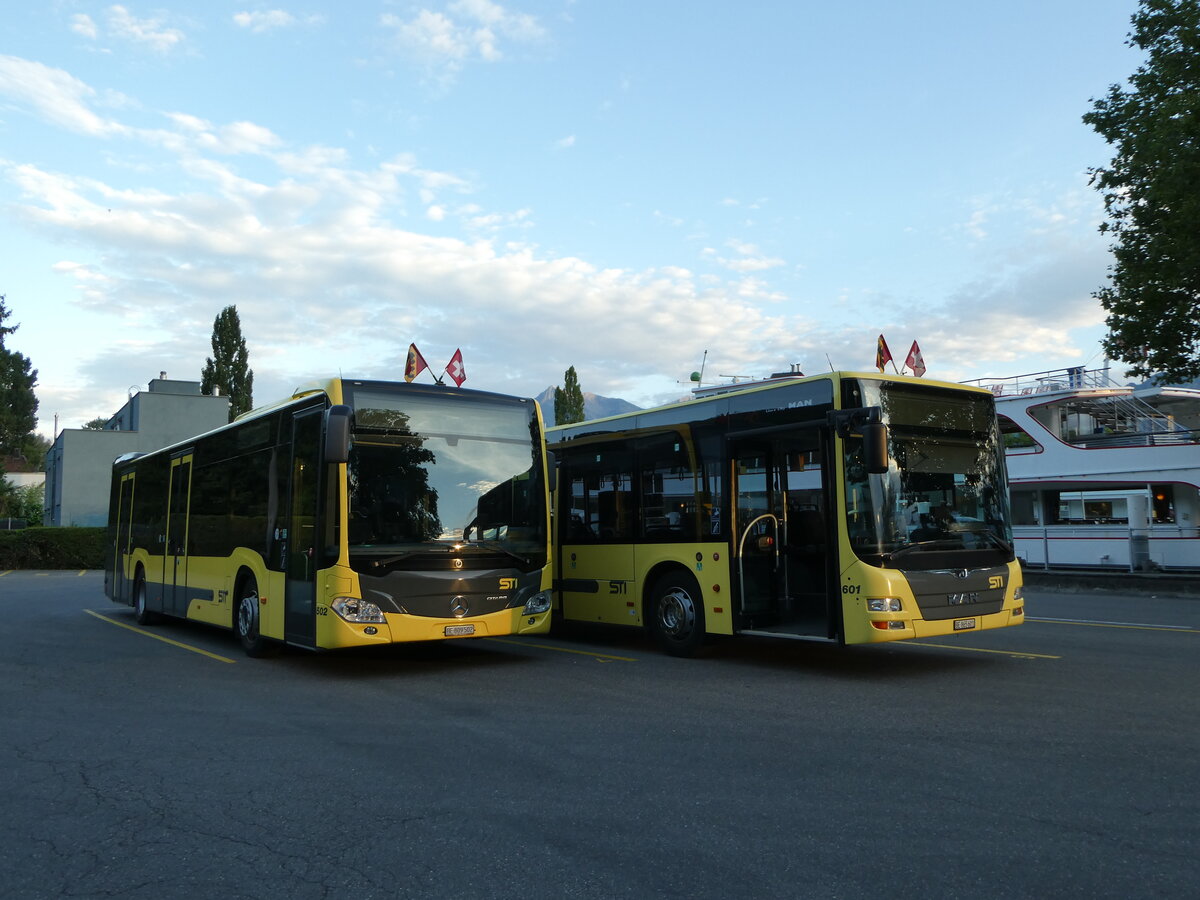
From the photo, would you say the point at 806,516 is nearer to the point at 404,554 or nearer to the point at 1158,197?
the point at 404,554

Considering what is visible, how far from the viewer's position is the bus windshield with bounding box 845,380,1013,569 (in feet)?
31.1

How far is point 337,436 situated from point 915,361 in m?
8.08

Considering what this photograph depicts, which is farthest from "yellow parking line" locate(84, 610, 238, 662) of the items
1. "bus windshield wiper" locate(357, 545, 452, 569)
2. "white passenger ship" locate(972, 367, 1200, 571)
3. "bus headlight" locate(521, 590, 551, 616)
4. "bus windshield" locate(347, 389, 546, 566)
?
"white passenger ship" locate(972, 367, 1200, 571)

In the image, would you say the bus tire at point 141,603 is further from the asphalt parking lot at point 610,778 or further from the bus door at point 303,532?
the bus door at point 303,532

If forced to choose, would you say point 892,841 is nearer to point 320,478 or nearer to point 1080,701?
point 1080,701

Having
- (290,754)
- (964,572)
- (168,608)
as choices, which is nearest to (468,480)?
(290,754)

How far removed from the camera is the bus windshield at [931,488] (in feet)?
31.1

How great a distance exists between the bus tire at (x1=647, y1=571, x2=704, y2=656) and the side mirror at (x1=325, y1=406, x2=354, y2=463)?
13.9 feet

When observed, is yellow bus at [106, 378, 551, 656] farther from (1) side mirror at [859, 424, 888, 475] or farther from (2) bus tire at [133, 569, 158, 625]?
(2) bus tire at [133, 569, 158, 625]

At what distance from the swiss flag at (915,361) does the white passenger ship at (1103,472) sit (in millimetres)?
12563

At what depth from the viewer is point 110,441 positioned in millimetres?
54219

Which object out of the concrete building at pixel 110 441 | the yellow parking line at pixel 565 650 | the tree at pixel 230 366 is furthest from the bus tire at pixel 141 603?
the tree at pixel 230 366

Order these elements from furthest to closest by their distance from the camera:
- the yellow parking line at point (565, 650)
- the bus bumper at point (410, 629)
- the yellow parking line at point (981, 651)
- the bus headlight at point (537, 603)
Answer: the yellow parking line at point (565, 650)
the yellow parking line at point (981, 651)
the bus headlight at point (537, 603)
the bus bumper at point (410, 629)

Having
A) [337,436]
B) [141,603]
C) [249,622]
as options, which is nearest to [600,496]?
[337,436]
